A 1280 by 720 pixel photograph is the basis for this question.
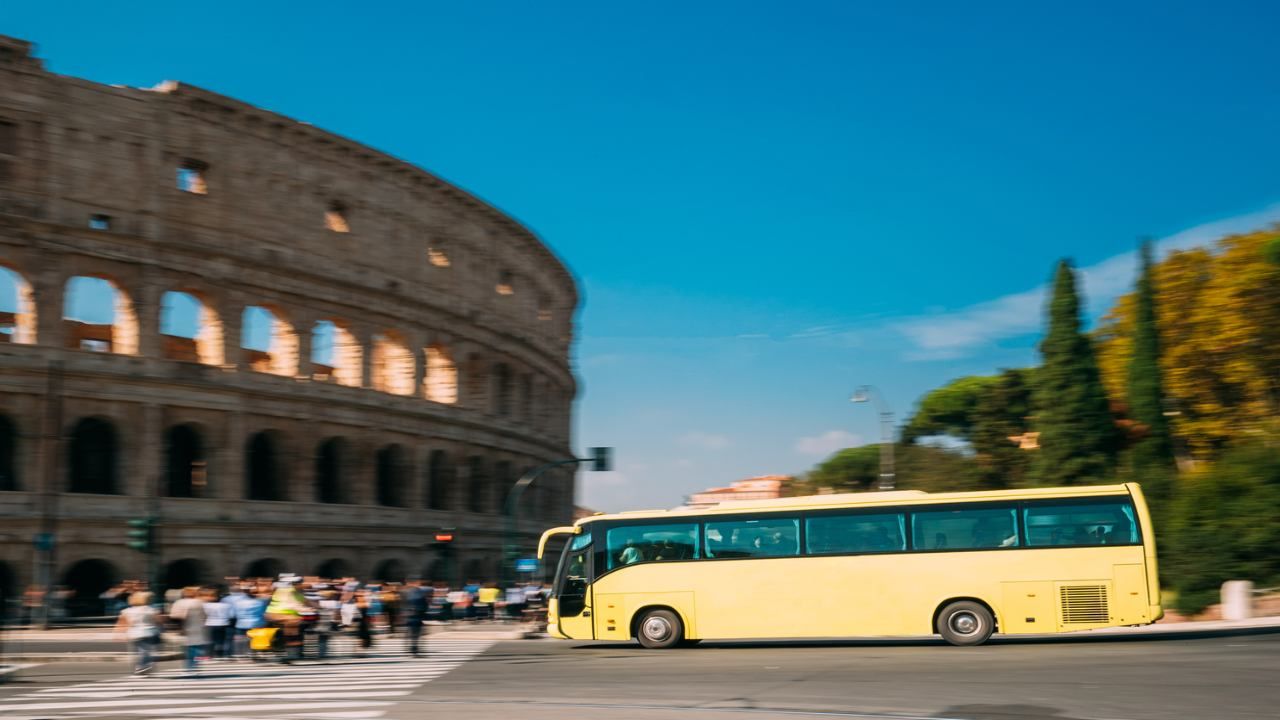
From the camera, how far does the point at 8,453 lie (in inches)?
1470

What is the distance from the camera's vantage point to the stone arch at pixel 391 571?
47406 millimetres

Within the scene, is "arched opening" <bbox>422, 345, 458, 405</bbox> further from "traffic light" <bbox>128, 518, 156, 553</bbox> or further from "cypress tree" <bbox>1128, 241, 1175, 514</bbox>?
"cypress tree" <bbox>1128, 241, 1175, 514</bbox>

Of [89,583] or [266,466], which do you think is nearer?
[89,583]

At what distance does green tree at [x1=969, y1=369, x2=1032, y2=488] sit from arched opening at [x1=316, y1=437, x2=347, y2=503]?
3022cm

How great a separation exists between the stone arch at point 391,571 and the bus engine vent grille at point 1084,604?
32.2m

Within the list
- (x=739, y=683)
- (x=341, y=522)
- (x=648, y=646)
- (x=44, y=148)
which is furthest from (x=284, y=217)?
(x=739, y=683)

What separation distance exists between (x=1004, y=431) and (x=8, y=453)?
44669 millimetres

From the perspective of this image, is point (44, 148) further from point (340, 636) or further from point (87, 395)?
point (340, 636)

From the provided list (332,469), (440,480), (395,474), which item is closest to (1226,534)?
(395,474)

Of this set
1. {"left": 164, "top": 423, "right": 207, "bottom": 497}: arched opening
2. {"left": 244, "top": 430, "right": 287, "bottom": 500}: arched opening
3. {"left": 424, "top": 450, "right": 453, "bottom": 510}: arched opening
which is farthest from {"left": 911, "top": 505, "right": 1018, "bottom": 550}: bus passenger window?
{"left": 424, "top": 450, "right": 453, "bottom": 510}: arched opening

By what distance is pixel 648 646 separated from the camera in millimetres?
22625

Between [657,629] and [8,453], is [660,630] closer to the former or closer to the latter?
[657,629]

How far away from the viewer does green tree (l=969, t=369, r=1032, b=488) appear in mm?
58469

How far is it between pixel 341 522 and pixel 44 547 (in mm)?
11697
